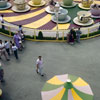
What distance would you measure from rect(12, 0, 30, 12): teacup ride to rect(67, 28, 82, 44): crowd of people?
695 centimetres

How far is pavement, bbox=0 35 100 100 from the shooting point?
13.4 metres

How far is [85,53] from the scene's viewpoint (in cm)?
1672

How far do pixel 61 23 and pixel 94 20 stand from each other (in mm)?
3221

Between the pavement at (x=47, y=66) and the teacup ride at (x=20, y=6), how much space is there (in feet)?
16.3

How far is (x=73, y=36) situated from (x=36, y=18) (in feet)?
17.5

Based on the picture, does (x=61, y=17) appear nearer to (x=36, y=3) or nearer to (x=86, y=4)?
(x=86, y=4)

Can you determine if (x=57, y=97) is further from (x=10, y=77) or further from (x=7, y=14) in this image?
(x=7, y=14)

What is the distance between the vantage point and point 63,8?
23359 mm

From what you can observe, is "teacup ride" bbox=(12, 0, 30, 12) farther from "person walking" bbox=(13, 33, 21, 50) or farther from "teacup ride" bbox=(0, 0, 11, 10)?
"person walking" bbox=(13, 33, 21, 50)

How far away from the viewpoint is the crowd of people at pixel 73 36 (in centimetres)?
1754

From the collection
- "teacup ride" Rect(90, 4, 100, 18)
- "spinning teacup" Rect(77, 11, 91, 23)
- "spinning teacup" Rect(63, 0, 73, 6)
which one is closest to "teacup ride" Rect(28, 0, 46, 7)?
"spinning teacup" Rect(63, 0, 73, 6)

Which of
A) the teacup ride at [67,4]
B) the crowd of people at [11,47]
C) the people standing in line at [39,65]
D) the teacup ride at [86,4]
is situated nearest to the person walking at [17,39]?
the crowd of people at [11,47]

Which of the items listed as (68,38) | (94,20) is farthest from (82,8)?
(68,38)

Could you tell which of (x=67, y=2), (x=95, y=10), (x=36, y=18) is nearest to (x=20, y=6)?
(x=36, y=18)
